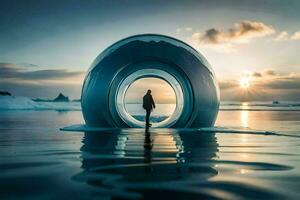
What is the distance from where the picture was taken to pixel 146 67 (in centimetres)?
1124

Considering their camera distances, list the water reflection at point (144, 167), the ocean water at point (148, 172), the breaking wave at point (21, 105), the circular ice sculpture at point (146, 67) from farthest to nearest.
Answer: the breaking wave at point (21, 105)
the circular ice sculpture at point (146, 67)
the water reflection at point (144, 167)
the ocean water at point (148, 172)

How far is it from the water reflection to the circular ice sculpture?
3789 millimetres

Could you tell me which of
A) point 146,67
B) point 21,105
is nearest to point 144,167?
point 146,67

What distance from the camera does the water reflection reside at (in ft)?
11.1

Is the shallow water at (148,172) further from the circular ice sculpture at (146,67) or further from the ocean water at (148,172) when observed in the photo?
the circular ice sculpture at (146,67)

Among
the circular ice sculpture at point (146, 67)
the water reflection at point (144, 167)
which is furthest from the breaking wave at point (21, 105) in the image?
the water reflection at point (144, 167)

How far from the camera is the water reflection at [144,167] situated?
133 inches

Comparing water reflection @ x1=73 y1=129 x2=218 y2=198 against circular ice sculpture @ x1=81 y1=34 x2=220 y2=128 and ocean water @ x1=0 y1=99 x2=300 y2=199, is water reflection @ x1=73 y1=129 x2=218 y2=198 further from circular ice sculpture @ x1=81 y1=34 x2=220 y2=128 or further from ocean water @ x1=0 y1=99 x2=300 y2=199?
circular ice sculpture @ x1=81 y1=34 x2=220 y2=128

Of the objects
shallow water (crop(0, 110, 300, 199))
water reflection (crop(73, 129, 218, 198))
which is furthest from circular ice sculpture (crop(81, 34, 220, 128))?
shallow water (crop(0, 110, 300, 199))

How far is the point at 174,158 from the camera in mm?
5223

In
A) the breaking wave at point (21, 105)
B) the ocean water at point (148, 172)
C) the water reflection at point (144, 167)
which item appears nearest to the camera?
the ocean water at point (148, 172)

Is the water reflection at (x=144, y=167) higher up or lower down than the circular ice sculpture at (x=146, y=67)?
lower down

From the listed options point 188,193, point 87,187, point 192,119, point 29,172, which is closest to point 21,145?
point 29,172

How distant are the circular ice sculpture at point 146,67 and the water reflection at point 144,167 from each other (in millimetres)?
3789
